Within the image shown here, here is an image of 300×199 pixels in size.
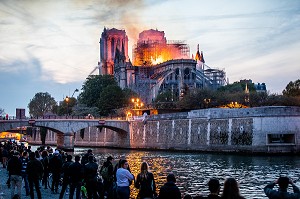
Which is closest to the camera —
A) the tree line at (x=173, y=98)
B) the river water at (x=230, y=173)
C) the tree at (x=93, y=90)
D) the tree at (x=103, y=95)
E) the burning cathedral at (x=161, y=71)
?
the river water at (x=230, y=173)

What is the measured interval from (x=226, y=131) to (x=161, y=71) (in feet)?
272

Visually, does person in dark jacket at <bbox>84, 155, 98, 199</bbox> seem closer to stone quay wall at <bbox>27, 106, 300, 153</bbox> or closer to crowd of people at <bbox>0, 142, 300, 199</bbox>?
crowd of people at <bbox>0, 142, 300, 199</bbox>

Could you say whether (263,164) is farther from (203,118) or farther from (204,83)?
(204,83)

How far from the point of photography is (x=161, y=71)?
141m

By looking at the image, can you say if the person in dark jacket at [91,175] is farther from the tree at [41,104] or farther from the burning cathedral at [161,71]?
the tree at [41,104]

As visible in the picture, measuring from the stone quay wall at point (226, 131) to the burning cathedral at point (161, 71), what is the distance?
143 feet

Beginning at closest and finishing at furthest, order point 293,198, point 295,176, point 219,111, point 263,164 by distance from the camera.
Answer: point 293,198, point 295,176, point 263,164, point 219,111

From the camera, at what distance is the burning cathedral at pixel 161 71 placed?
134 metres

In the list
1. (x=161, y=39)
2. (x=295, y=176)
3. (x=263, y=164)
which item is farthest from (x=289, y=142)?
(x=161, y=39)

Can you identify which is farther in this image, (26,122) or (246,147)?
(26,122)

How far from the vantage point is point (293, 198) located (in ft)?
32.7

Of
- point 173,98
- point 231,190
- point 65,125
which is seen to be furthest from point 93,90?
point 231,190

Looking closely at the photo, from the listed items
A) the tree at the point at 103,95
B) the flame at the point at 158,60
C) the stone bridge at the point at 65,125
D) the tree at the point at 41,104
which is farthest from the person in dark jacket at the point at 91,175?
the tree at the point at 41,104

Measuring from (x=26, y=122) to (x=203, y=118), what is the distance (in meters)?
26.7
